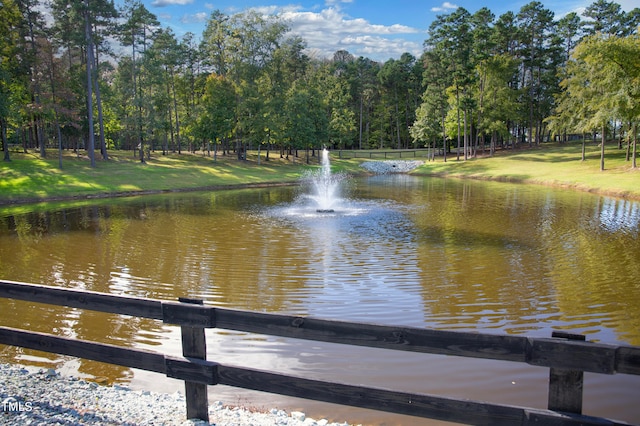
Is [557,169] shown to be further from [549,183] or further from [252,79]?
[252,79]

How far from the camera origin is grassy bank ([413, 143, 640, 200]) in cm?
3644

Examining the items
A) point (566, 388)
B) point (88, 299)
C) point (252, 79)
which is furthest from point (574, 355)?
point (252, 79)

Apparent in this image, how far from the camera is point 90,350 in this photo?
509 cm

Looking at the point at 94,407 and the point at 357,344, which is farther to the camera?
the point at 94,407

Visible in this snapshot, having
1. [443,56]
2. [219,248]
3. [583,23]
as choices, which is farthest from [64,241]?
[583,23]

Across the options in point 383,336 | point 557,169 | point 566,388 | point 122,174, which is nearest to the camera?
point 566,388

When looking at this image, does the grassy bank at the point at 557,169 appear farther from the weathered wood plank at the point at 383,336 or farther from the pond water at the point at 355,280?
the weathered wood plank at the point at 383,336

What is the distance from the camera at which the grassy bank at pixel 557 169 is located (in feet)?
120

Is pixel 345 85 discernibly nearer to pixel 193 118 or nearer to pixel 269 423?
pixel 193 118

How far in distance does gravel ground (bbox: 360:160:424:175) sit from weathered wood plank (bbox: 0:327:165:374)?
188ft

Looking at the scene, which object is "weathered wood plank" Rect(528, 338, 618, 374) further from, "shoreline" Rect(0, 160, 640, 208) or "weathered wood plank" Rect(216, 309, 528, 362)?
"shoreline" Rect(0, 160, 640, 208)

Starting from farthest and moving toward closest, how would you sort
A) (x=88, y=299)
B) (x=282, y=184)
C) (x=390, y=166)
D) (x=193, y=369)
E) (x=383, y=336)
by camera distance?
(x=390, y=166)
(x=282, y=184)
(x=88, y=299)
(x=193, y=369)
(x=383, y=336)

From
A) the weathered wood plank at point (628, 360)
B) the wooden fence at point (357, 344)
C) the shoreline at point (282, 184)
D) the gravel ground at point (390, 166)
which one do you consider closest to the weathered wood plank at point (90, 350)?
the wooden fence at point (357, 344)

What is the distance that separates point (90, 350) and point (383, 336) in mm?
3231
